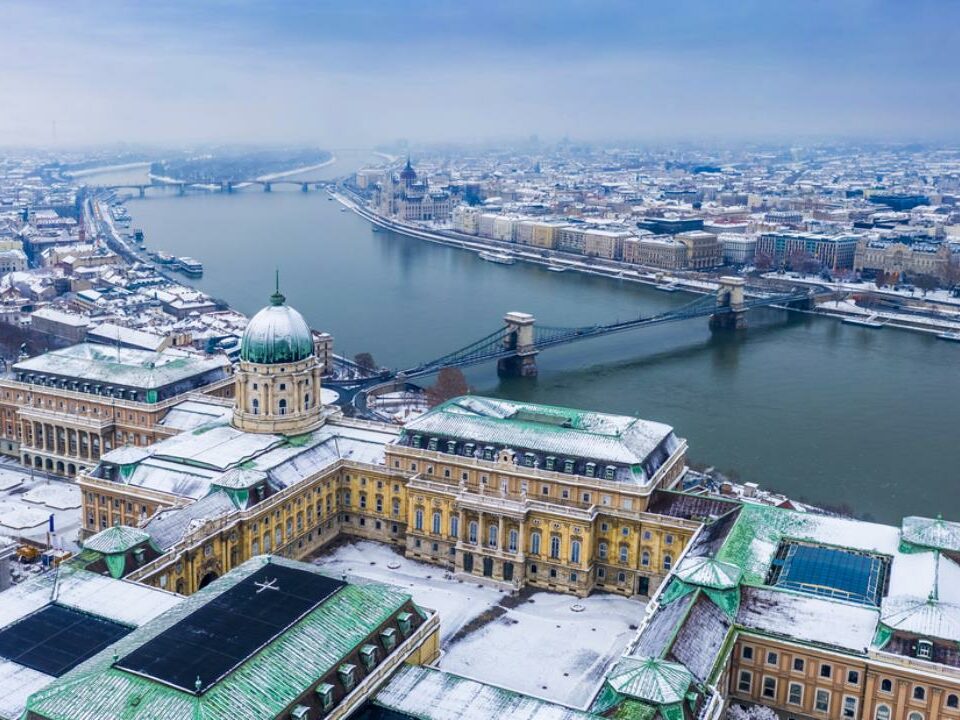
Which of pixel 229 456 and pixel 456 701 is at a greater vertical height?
pixel 229 456

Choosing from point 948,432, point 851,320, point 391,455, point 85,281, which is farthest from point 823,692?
point 85,281

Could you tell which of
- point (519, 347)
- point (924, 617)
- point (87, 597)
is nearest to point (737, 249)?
point (519, 347)

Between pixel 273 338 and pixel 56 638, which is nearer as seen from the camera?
pixel 56 638

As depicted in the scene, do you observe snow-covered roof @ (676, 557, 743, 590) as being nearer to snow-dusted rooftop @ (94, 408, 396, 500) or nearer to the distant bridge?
snow-dusted rooftop @ (94, 408, 396, 500)

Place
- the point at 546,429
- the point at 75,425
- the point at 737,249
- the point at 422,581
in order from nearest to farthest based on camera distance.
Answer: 1. the point at 422,581
2. the point at 546,429
3. the point at 75,425
4. the point at 737,249

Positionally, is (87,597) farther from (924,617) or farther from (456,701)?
(924,617)

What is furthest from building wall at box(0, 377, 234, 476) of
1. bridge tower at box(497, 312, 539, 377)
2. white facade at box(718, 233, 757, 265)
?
white facade at box(718, 233, 757, 265)

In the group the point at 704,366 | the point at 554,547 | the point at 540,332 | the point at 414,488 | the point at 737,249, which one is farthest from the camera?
the point at 737,249
